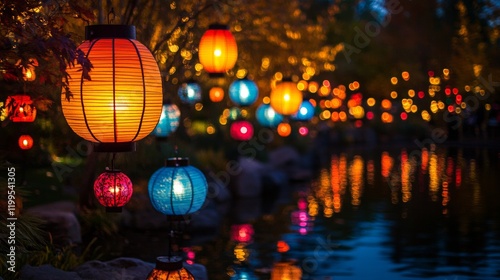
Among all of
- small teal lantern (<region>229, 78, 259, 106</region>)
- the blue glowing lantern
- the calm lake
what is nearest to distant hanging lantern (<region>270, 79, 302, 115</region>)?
small teal lantern (<region>229, 78, 259, 106</region>)

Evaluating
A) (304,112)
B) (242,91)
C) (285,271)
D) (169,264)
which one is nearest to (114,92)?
(169,264)

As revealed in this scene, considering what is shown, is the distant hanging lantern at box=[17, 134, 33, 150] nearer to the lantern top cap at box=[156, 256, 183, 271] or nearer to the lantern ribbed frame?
the lantern ribbed frame

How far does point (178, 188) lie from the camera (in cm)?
792

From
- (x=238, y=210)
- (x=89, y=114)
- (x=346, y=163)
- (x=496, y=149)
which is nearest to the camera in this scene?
(x=89, y=114)

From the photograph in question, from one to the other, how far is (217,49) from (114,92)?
577cm

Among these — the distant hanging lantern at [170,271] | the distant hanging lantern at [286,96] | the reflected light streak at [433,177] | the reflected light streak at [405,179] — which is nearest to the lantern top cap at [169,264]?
the distant hanging lantern at [170,271]

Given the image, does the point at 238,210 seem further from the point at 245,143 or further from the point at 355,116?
the point at 355,116

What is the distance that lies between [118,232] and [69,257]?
13.5 ft

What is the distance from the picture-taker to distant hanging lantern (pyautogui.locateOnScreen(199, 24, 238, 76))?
428 inches

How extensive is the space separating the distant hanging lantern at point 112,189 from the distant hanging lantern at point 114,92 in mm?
1508

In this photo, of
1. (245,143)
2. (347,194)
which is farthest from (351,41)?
(347,194)

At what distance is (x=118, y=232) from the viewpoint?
12102 mm

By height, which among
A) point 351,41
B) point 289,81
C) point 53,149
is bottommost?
point 53,149

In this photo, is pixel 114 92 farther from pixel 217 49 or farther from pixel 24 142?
pixel 24 142
